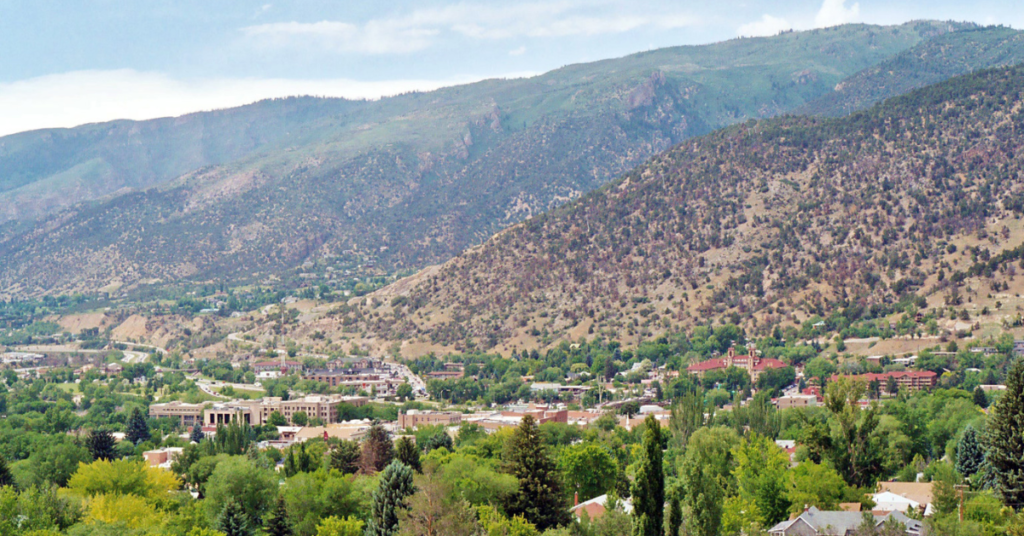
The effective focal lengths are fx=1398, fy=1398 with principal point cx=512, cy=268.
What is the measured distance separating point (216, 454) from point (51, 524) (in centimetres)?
3918

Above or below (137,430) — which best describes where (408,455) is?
above

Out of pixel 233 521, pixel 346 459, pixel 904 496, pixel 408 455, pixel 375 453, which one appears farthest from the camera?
pixel 346 459

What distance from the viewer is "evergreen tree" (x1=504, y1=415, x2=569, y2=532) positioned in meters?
70.4

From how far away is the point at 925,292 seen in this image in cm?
15375

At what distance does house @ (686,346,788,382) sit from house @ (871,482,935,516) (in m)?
58.0

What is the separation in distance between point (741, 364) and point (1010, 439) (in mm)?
83781

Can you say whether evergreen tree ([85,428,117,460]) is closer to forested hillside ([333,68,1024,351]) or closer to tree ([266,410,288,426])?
tree ([266,410,288,426])

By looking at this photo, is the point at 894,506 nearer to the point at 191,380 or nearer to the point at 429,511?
the point at 429,511

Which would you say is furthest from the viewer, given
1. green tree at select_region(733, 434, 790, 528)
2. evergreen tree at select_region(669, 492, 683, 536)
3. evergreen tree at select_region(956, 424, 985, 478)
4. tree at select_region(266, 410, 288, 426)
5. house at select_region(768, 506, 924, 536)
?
tree at select_region(266, 410, 288, 426)

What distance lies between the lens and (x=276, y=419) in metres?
140

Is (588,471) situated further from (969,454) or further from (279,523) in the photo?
(969,454)

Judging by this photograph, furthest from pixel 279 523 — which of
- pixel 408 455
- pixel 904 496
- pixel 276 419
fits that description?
pixel 276 419

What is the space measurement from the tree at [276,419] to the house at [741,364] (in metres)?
41.7

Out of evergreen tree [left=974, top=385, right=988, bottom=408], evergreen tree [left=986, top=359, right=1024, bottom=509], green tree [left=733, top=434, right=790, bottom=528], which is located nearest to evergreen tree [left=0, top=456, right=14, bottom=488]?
green tree [left=733, top=434, right=790, bottom=528]
